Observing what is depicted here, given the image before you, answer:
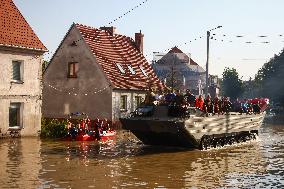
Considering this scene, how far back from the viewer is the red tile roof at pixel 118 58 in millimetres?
33706

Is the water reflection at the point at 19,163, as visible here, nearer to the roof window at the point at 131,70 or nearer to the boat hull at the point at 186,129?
the boat hull at the point at 186,129

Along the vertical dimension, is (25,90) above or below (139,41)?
below

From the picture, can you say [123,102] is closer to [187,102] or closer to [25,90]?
[25,90]

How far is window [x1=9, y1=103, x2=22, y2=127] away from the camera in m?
26.0

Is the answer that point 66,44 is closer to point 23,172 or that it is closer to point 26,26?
point 26,26

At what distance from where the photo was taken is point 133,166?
628 inches

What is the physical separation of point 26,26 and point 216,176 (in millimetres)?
18523

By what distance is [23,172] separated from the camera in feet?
46.4

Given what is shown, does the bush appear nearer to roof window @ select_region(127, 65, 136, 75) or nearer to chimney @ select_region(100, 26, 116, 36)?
roof window @ select_region(127, 65, 136, 75)

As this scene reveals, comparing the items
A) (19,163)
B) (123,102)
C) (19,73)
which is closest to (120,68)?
(123,102)

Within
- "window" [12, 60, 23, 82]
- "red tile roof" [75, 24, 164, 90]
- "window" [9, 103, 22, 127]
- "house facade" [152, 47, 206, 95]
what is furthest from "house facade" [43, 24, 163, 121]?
"house facade" [152, 47, 206, 95]

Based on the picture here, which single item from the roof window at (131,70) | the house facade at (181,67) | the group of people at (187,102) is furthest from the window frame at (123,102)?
the house facade at (181,67)

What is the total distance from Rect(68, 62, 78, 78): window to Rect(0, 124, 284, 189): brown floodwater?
11587 mm

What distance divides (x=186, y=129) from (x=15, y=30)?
13.4 meters
